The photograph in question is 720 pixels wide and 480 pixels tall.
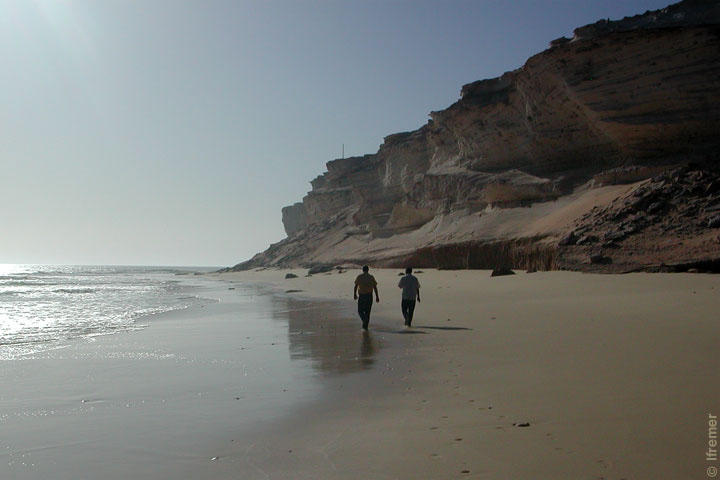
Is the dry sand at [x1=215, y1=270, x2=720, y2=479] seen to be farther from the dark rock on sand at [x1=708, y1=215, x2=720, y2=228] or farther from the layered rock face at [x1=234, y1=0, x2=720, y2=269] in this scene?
the layered rock face at [x1=234, y1=0, x2=720, y2=269]

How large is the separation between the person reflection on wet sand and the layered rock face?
914cm

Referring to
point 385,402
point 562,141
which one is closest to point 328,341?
point 385,402

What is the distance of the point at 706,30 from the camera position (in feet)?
73.2

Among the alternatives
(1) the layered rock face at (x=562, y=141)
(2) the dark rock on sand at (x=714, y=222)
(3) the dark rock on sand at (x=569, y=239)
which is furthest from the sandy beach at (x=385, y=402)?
(1) the layered rock face at (x=562, y=141)

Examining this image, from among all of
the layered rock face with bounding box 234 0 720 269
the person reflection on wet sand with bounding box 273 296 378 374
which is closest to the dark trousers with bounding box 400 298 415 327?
the person reflection on wet sand with bounding box 273 296 378 374

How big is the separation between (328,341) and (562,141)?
74.7 feet

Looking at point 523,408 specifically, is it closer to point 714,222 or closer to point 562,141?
point 714,222

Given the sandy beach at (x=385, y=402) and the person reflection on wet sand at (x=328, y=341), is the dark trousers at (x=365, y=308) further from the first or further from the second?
the sandy beach at (x=385, y=402)

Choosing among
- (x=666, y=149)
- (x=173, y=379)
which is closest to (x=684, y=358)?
(x=173, y=379)

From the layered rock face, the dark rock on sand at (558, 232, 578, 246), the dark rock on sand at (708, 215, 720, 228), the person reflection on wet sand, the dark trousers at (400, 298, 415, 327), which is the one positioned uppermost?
the layered rock face

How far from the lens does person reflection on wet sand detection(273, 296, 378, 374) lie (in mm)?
7039

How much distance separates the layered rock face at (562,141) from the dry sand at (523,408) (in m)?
8.96

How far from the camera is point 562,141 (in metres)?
27.9

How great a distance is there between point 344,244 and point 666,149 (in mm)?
31945
